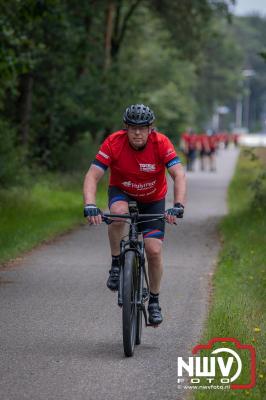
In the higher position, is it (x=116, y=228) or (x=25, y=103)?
(x=116, y=228)

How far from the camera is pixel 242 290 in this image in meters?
12.0

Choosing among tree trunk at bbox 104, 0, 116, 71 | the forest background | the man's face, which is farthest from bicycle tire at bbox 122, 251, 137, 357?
tree trunk at bbox 104, 0, 116, 71

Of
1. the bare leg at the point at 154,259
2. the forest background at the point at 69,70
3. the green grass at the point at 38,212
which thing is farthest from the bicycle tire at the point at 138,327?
the forest background at the point at 69,70

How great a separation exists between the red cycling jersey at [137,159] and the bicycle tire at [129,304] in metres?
0.62

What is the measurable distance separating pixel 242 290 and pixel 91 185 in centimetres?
373

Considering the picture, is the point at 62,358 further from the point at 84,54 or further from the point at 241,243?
the point at 84,54

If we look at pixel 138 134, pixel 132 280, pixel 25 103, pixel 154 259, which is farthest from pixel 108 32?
pixel 132 280

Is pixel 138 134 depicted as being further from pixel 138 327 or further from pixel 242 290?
pixel 242 290

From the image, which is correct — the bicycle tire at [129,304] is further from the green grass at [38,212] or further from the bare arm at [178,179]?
the green grass at [38,212]

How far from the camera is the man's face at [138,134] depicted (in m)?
8.63

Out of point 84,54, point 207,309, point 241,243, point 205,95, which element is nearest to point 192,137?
point 84,54

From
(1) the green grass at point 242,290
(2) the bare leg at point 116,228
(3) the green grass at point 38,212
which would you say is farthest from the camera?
(3) the green grass at point 38,212

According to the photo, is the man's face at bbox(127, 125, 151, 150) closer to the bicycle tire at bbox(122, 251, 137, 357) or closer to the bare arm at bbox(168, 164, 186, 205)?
the bare arm at bbox(168, 164, 186, 205)

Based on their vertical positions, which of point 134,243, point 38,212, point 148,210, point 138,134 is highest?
point 138,134
